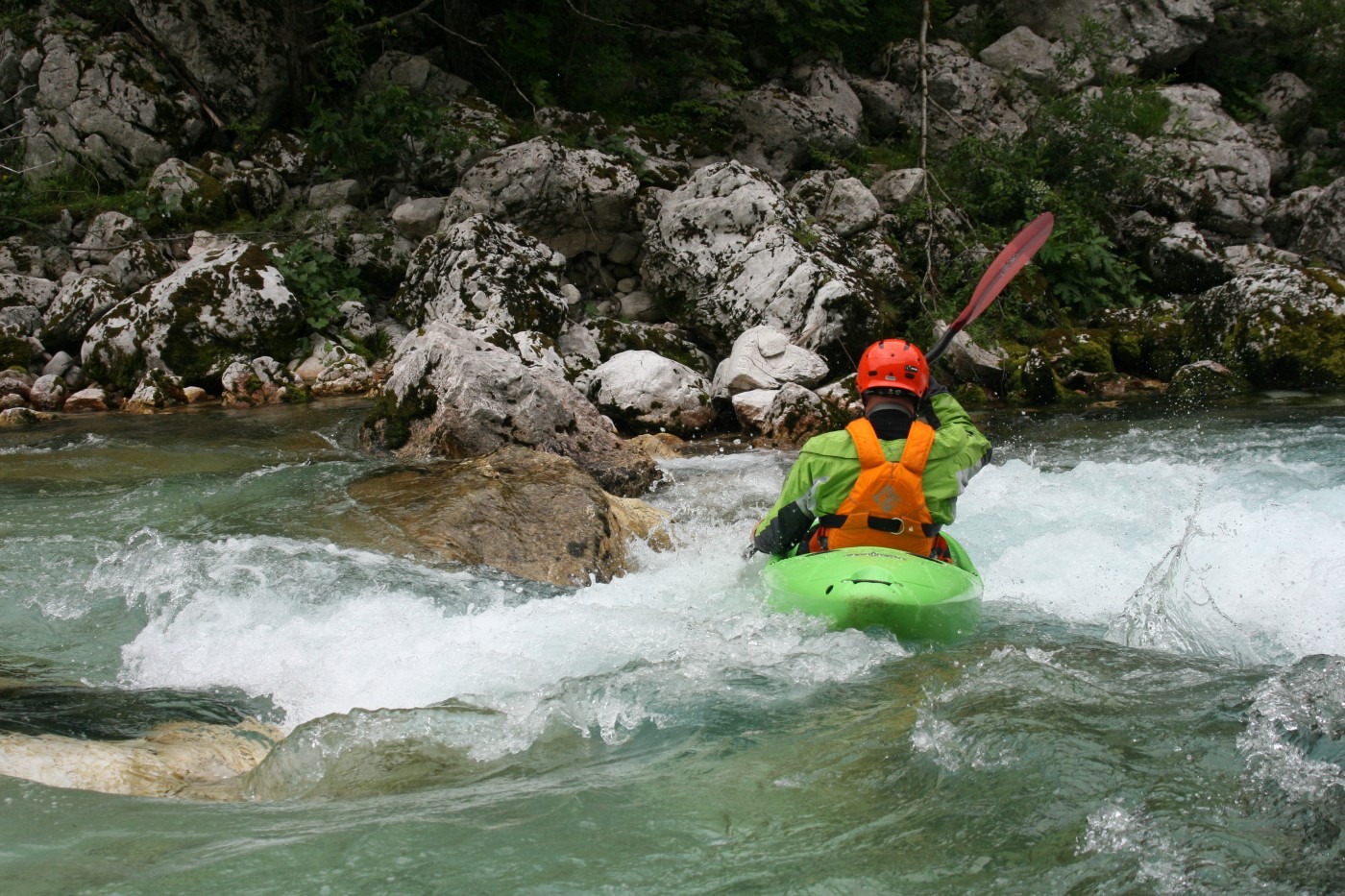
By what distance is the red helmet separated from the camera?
3699 mm

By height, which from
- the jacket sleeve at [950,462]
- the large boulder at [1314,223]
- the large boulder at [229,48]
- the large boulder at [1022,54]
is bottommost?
the jacket sleeve at [950,462]

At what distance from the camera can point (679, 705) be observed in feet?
10.0

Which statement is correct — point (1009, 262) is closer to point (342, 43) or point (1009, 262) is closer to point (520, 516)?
point (520, 516)

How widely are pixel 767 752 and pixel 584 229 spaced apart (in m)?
9.70

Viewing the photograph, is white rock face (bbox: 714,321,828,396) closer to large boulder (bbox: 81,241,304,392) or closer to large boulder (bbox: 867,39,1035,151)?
large boulder (bbox: 81,241,304,392)

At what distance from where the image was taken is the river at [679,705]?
2.11 m

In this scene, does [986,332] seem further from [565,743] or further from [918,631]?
[565,743]

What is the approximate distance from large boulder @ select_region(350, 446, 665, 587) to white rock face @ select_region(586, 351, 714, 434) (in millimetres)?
2510

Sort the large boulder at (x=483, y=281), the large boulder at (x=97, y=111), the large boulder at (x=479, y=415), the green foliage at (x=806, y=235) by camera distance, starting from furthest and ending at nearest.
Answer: the large boulder at (x=97, y=111) < the green foliage at (x=806, y=235) < the large boulder at (x=483, y=281) < the large boulder at (x=479, y=415)

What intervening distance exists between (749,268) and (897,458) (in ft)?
21.6

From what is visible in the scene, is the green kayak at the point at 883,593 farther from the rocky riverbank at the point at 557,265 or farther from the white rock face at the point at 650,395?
the white rock face at the point at 650,395

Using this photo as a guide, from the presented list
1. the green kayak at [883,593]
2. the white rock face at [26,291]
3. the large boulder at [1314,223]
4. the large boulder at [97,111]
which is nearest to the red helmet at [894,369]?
the green kayak at [883,593]

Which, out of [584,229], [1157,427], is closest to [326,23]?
[584,229]

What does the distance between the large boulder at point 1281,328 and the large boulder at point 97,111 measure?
42.0ft
